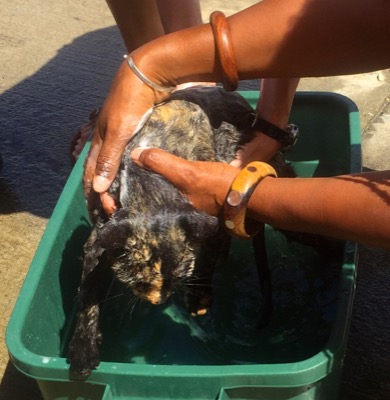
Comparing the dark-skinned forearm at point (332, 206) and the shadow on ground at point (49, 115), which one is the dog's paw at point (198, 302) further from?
the shadow on ground at point (49, 115)

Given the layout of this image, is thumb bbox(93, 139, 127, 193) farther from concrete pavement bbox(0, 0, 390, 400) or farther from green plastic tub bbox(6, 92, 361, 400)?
concrete pavement bbox(0, 0, 390, 400)

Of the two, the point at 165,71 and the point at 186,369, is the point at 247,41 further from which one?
the point at 186,369

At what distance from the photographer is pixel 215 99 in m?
3.25

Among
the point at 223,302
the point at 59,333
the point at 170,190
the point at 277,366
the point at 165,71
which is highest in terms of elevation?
the point at 165,71

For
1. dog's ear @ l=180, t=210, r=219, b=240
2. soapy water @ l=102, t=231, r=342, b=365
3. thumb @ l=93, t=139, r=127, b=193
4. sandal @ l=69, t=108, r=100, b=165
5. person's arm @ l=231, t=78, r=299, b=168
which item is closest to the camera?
dog's ear @ l=180, t=210, r=219, b=240

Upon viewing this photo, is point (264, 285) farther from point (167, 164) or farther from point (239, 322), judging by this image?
point (167, 164)

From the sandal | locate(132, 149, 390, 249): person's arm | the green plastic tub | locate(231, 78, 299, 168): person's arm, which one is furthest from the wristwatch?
the sandal

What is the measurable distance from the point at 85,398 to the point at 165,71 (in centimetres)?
130

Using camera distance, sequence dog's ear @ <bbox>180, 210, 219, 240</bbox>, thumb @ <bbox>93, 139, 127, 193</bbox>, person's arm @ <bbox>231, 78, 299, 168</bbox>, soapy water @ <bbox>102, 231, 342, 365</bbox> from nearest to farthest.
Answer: dog's ear @ <bbox>180, 210, 219, 240</bbox> → thumb @ <bbox>93, 139, 127, 193</bbox> → person's arm @ <bbox>231, 78, 299, 168</bbox> → soapy water @ <bbox>102, 231, 342, 365</bbox>

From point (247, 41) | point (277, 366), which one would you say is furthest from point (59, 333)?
point (247, 41)

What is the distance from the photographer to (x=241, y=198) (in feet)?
8.19

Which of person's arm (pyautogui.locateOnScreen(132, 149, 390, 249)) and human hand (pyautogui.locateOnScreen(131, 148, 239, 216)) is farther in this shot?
human hand (pyautogui.locateOnScreen(131, 148, 239, 216))

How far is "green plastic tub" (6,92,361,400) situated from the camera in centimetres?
238

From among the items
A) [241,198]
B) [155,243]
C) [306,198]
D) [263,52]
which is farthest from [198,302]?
[263,52]
